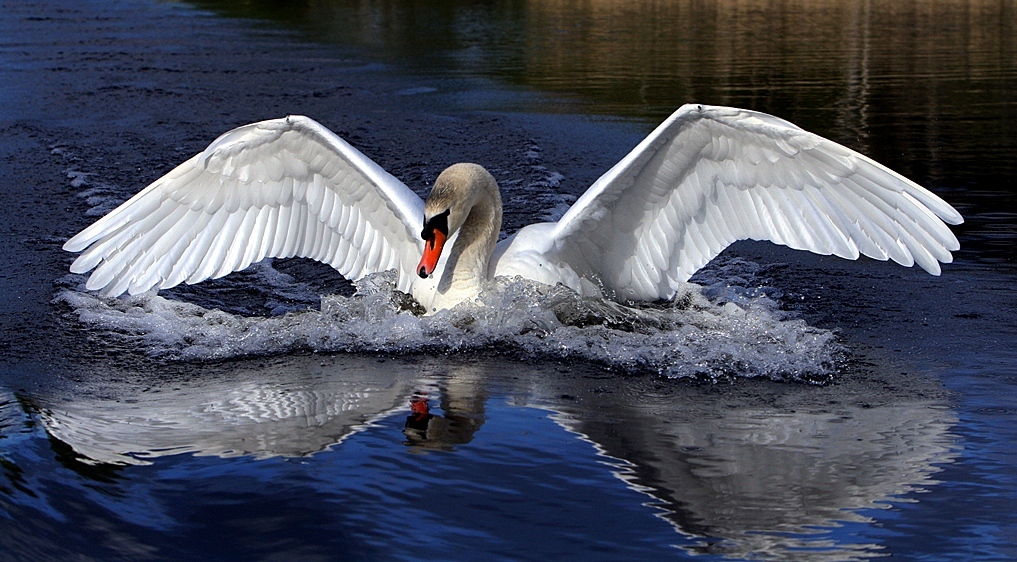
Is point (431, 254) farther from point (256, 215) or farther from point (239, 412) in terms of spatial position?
point (256, 215)

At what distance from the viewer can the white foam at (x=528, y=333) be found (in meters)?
6.44

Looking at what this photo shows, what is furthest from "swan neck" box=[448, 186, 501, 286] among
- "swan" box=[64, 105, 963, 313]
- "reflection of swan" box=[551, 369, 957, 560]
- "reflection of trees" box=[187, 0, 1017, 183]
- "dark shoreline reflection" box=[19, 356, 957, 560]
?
"reflection of trees" box=[187, 0, 1017, 183]

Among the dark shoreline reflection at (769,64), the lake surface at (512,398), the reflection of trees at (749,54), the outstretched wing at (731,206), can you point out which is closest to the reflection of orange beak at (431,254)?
the lake surface at (512,398)

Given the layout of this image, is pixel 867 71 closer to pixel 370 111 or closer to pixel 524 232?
pixel 370 111

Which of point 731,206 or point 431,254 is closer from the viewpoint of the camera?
point 431,254

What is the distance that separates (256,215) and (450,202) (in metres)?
1.49

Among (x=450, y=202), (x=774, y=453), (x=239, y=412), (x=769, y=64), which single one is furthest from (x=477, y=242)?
(x=769, y=64)

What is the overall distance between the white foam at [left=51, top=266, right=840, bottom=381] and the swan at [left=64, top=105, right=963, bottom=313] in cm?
18

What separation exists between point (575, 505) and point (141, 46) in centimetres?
2069

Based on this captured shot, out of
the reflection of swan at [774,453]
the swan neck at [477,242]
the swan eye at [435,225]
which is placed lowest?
the reflection of swan at [774,453]

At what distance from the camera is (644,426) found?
535 cm

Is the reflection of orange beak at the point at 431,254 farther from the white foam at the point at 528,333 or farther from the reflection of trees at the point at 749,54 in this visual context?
the reflection of trees at the point at 749,54

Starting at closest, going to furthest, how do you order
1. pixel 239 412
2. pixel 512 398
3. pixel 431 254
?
pixel 239 412 → pixel 512 398 → pixel 431 254

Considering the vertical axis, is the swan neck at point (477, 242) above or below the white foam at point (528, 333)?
above
